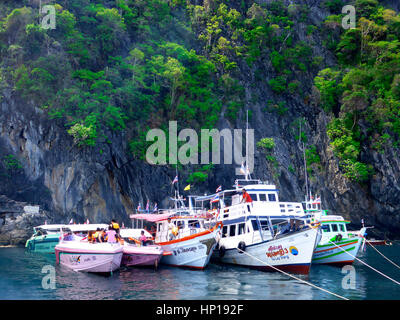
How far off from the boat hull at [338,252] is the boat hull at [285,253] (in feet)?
14.0

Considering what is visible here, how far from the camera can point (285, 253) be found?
21.1m

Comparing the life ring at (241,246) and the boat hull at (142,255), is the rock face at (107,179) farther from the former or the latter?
the life ring at (241,246)

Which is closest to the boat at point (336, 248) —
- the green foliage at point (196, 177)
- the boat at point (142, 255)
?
the boat at point (142, 255)

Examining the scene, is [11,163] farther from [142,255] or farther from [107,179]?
[142,255]

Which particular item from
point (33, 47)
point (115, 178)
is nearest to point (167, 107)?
point (115, 178)

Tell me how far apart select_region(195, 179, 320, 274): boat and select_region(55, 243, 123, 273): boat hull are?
7124 millimetres

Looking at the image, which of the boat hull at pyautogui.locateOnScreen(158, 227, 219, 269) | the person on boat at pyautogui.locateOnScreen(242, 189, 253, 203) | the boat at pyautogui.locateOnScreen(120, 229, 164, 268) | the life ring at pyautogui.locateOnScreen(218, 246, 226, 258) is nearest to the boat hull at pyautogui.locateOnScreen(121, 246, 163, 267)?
the boat at pyautogui.locateOnScreen(120, 229, 164, 268)

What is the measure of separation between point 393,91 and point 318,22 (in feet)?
57.3

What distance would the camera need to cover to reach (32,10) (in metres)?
41.8

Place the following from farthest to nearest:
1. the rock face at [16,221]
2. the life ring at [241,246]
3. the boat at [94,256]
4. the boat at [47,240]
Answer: the rock face at [16,221]
the boat at [47,240]
the life ring at [241,246]
the boat at [94,256]

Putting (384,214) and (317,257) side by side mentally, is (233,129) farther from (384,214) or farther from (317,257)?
(317,257)

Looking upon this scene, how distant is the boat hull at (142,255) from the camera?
23109 millimetres

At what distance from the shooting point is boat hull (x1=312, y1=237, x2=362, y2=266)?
24812 mm

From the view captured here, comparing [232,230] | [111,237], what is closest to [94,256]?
[111,237]
